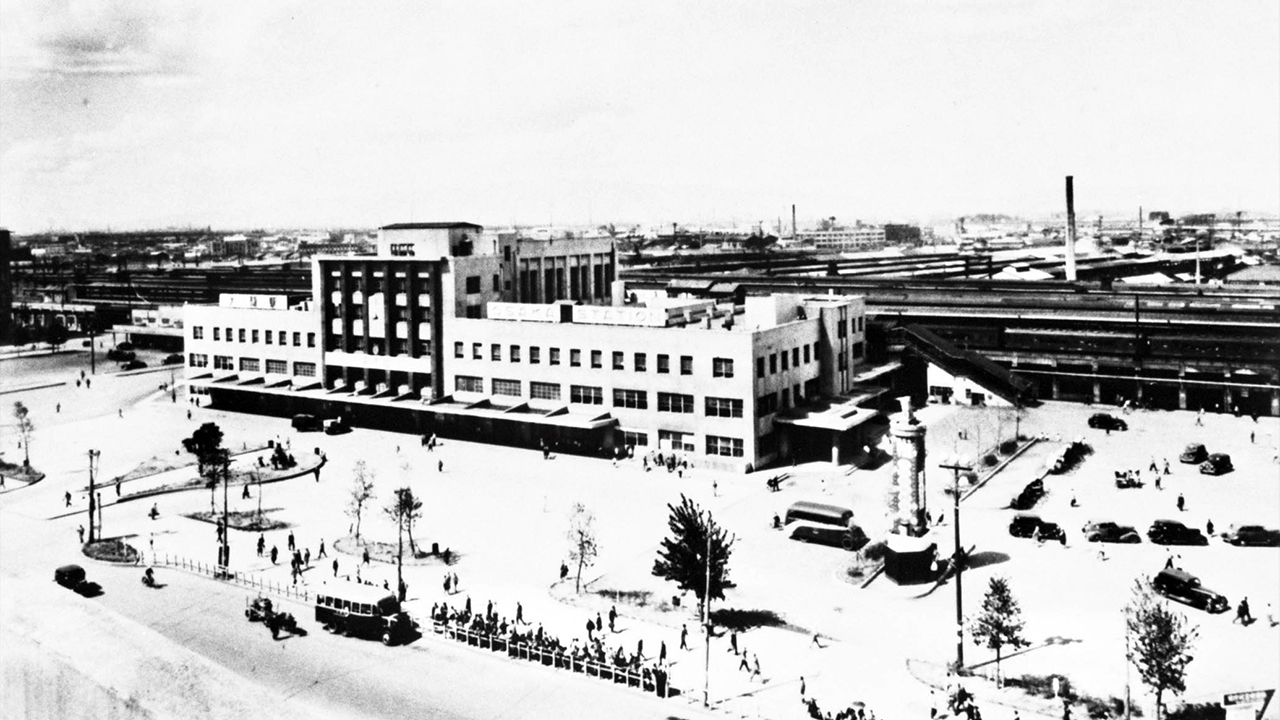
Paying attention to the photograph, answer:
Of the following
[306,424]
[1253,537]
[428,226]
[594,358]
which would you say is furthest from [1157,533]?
[306,424]

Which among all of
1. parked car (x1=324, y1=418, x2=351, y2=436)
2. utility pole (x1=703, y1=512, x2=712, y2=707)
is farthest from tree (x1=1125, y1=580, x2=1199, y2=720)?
parked car (x1=324, y1=418, x2=351, y2=436)

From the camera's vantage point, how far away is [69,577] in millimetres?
48906

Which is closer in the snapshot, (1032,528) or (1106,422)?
(1032,528)

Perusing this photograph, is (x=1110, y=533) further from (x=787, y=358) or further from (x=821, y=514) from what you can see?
(x=787, y=358)

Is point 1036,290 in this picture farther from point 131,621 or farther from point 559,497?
point 131,621

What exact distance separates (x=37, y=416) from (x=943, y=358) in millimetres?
86216

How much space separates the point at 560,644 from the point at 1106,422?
57466mm

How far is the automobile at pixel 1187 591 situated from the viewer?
4362 centimetres

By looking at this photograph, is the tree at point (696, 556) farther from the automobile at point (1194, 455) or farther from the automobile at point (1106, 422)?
the automobile at point (1106, 422)

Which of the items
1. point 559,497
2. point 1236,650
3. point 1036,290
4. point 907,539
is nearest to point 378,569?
point 559,497

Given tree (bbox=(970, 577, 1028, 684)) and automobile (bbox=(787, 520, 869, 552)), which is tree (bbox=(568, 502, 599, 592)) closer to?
automobile (bbox=(787, 520, 869, 552))

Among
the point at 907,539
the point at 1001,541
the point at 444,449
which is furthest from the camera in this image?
the point at 444,449

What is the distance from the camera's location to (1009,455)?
7381 centimetres

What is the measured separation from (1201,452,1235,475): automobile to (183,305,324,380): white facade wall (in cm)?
7409
